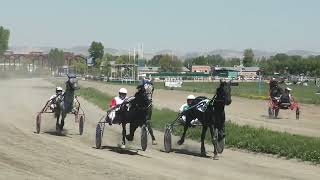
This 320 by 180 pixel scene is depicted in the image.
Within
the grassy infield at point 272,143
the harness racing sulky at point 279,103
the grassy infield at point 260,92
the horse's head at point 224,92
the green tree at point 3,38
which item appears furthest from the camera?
the green tree at point 3,38

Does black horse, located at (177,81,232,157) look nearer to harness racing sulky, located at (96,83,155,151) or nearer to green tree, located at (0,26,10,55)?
harness racing sulky, located at (96,83,155,151)

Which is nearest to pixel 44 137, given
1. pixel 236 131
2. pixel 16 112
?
pixel 236 131

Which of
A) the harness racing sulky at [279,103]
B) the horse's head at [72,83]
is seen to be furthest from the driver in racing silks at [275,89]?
the horse's head at [72,83]

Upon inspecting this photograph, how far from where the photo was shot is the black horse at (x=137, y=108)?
56.0 feet

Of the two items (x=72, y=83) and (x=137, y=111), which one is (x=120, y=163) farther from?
(x=72, y=83)

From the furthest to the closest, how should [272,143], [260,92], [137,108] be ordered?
[260,92], [272,143], [137,108]

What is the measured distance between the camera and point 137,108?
56.6 feet

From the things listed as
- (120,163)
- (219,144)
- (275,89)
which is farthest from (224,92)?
(275,89)

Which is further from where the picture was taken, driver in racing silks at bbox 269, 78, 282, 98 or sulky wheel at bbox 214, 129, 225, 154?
driver in racing silks at bbox 269, 78, 282, 98

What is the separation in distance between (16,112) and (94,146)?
1759 cm

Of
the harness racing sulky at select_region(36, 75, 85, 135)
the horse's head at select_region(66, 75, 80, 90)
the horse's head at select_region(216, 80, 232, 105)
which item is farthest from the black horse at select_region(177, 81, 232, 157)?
the harness racing sulky at select_region(36, 75, 85, 135)

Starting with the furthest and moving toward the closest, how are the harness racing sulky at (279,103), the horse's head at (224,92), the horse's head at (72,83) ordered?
the harness racing sulky at (279,103)
the horse's head at (72,83)
the horse's head at (224,92)

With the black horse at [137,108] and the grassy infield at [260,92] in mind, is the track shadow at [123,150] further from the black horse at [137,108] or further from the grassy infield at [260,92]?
the grassy infield at [260,92]

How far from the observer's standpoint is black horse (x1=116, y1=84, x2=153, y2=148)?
17.1 meters
